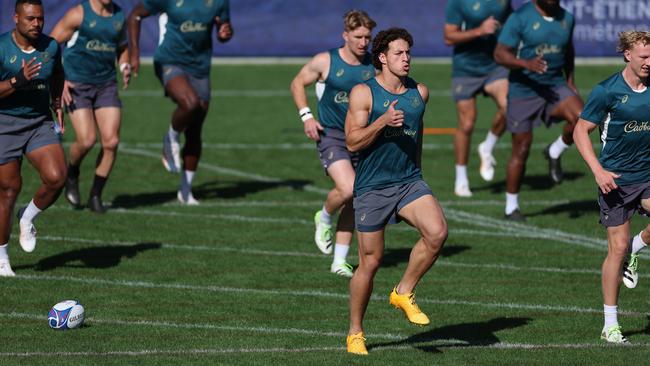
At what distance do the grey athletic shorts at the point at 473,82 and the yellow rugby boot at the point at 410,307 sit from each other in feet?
27.4

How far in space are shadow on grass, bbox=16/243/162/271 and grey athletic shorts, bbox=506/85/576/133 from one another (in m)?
4.42

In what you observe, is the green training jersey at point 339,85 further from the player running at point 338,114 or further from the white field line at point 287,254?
the white field line at point 287,254

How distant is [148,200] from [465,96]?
421 cm

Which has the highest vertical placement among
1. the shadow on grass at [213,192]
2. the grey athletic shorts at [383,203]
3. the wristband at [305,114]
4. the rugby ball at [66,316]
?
the grey athletic shorts at [383,203]

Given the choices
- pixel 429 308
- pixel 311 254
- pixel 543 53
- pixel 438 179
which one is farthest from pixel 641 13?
pixel 429 308

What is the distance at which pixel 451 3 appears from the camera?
18531mm

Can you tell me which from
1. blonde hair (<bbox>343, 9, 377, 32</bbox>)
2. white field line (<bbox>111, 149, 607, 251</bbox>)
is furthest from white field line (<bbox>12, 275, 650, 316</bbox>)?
white field line (<bbox>111, 149, 607, 251</bbox>)

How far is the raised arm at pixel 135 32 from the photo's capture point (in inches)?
668

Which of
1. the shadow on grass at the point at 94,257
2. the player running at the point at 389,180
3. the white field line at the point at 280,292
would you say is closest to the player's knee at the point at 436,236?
the player running at the point at 389,180

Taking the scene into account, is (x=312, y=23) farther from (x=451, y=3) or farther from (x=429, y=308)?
(x=429, y=308)

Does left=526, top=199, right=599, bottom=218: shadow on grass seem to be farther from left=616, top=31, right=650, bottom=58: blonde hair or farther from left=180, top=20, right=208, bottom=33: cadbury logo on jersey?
left=616, top=31, right=650, bottom=58: blonde hair

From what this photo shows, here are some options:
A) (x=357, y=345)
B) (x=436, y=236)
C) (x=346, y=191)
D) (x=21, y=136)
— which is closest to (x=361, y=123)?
(x=436, y=236)

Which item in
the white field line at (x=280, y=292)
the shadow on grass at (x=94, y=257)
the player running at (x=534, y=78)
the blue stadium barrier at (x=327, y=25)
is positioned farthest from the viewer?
the blue stadium barrier at (x=327, y=25)

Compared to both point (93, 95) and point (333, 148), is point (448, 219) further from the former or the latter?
point (93, 95)
